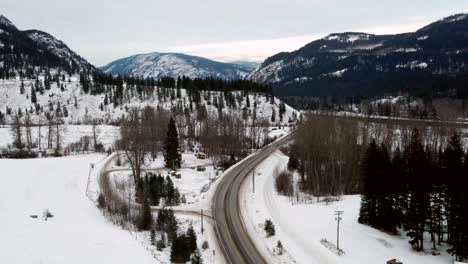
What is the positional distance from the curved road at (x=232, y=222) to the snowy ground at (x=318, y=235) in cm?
123

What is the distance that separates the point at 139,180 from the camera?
212ft

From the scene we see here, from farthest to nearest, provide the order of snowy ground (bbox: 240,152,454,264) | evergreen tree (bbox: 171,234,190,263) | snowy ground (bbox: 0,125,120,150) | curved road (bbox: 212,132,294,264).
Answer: snowy ground (bbox: 0,125,120,150)
curved road (bbox: 212,132,294,264)
snowy ground (bbox: 240,152,454,264)
evergreen tree (bbox: 171,234,190,263)

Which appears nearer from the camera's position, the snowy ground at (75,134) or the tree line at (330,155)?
the tree line at (330,155)

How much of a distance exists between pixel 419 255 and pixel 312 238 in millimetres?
10953

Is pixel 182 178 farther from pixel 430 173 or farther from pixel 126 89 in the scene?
pixel 126 89

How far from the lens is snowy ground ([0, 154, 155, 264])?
2505 centimetres

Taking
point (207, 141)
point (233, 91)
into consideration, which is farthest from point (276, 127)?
point (207, 141)

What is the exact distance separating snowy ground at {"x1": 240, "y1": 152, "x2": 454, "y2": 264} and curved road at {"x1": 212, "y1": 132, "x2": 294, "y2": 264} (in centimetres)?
123

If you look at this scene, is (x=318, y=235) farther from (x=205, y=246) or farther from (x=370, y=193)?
(x=205, y=246)

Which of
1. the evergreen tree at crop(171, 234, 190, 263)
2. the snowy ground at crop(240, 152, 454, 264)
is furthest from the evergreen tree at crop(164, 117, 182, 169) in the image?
the evergreen tree at crop(171, 234, 190, 263)

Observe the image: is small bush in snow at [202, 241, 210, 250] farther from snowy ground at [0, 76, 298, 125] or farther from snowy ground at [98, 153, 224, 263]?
snowy ground at [0, 76, 298, 125]

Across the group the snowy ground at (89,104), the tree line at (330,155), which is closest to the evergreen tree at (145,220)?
the tree line at (330,155)

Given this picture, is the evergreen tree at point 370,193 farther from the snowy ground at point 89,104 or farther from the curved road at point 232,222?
the snowy ground at point 89,104

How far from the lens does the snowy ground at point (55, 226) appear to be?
25.0 m
